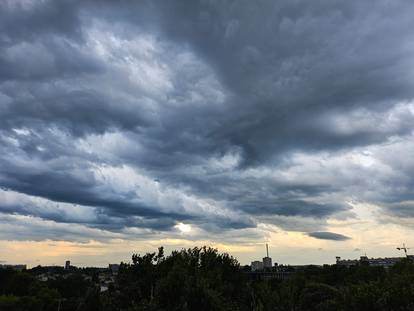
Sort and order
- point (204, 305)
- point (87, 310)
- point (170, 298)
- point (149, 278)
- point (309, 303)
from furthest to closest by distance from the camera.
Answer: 1. point (87, 310)
2. point (149, 278)
3. point (309, 303)
4. point (170, 298)
5. point (204, 305)

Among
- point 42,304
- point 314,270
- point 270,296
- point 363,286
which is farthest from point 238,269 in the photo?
point 314,270

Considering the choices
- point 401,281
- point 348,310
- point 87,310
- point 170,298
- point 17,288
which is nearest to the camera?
point 170,298

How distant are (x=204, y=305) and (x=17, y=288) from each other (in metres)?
144

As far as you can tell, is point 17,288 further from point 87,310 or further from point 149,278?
point 149,278

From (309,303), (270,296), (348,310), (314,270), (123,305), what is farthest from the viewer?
(314,270)

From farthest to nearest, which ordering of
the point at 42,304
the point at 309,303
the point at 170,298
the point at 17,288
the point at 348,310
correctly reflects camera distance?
the point at 17,288 < the point at 42,304 < the point at 309,303 < the point at 348,310 < the point at 170,298

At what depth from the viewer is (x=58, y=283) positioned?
149 meters

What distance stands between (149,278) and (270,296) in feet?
95.0

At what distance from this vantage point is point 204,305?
22.7 metres

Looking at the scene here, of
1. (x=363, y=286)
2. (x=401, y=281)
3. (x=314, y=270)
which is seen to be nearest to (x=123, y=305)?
(x=363, y=286)

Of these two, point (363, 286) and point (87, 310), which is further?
point (87, 310)

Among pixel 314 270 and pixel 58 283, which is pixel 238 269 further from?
pixel 314 270

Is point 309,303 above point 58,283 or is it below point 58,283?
below

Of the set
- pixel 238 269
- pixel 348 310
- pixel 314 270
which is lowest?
pixel 348 310
